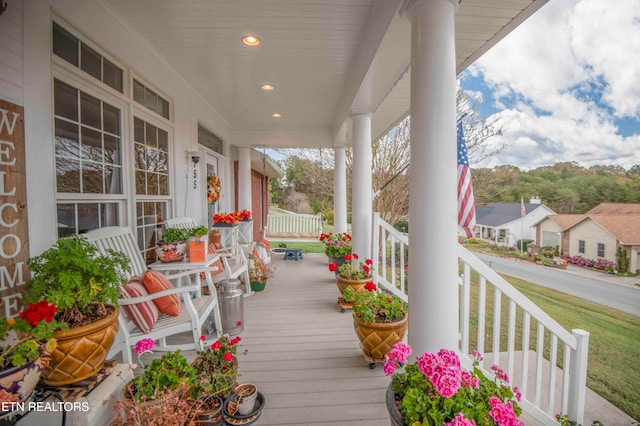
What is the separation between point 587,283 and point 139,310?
3.55 m

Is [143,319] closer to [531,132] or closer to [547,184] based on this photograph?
[547,184]

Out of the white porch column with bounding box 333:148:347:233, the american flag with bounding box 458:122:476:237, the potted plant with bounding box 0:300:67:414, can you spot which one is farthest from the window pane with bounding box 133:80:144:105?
the white porch column with bounding box 333:148:347:233

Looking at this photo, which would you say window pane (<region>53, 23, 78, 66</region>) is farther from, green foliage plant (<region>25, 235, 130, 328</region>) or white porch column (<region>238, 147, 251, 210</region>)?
white porch column (<region>238, 147, 251, 210</region>)

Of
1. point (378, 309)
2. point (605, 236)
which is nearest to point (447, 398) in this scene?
point (378, 309)

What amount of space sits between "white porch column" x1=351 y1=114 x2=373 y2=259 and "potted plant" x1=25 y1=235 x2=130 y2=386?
293cm

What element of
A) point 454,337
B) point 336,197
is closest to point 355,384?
point 454,337

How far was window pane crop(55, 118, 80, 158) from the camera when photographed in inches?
77.9

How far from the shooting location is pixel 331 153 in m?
9.45

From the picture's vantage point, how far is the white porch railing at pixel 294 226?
34.0 feet

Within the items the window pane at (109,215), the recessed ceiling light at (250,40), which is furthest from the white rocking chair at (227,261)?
the recessed ceiling light at (250,40)

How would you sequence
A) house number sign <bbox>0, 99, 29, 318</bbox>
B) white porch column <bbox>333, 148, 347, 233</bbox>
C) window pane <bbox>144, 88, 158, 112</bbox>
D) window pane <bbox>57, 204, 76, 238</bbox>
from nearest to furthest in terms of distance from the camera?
house number sign <bbox>0, 99, 29, 318</bbox> < window pane <bbox>57, 204, 76, 238</bbox> < window pane <bbox>144, 88, 158, 112</bbox> < white porch column <bbox>333, 148, 347, 233</bbox>

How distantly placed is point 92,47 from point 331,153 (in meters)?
7.54

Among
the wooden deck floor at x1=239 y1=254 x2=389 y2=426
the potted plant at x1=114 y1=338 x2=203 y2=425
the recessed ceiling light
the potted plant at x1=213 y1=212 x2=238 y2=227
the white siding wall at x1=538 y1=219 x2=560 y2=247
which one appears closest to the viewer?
the potted plant at x1=114 y1=338 x2=203 y2=425

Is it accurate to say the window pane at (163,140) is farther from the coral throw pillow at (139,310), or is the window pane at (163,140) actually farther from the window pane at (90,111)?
the coral throw pillow at (139,310)
